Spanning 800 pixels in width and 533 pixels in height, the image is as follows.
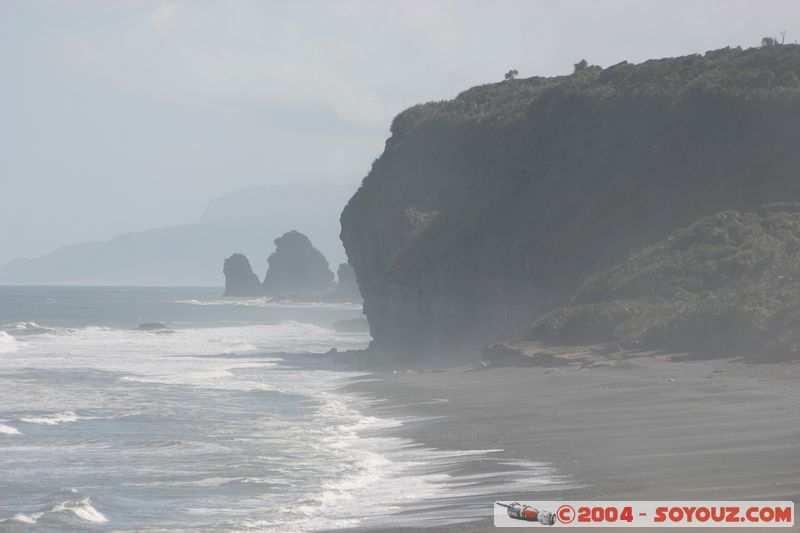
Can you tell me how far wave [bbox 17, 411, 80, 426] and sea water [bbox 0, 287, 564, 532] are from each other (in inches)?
1.0

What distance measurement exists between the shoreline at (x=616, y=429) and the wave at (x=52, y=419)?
22.6 ft

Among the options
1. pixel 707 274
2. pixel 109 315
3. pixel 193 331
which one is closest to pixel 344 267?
pixel 109 315

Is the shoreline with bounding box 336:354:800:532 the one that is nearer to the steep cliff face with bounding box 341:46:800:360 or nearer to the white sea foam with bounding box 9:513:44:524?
the white sea foam with bounding box 9:513:44:524

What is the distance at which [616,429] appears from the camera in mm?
19031

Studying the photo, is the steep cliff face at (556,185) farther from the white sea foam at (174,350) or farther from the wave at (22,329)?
the wave at (22,329)

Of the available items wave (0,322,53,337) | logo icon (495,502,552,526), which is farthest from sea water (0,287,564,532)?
wave (0,322,53,337)

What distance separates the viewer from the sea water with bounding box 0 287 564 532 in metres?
15.4

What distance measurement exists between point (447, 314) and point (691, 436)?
30653 mm

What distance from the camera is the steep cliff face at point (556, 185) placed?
138 feet

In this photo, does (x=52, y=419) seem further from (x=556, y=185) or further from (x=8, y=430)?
(x=556, y=185)

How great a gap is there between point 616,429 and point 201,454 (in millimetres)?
7251

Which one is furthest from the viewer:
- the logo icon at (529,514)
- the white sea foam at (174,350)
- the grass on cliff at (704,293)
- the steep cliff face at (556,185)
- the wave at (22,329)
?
the wave at (22,329)

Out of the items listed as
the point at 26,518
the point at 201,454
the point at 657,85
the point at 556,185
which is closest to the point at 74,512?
the point at 26,518

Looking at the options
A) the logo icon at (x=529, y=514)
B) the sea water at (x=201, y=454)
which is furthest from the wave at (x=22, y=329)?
the logo icon at (x=529, y=514)
